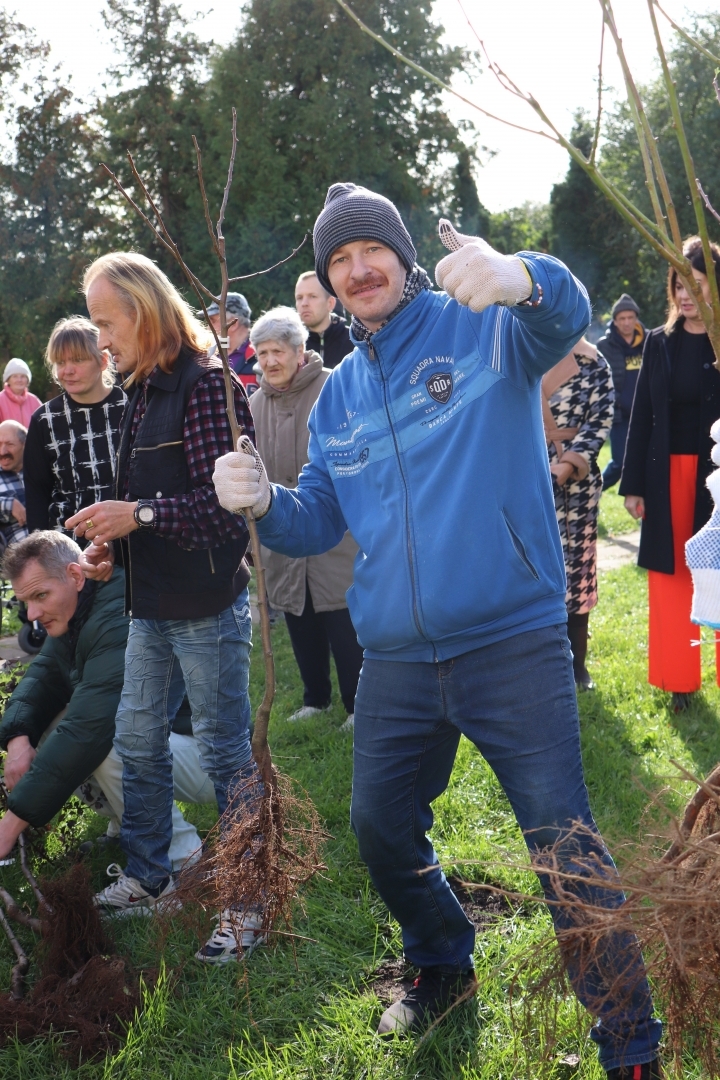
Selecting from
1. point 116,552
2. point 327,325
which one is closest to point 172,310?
point 116,552

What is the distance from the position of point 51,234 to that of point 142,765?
26431 mm

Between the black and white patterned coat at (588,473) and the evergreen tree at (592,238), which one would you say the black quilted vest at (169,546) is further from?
the evergreen tree at (592,238)

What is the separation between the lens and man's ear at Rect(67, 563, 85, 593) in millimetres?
3674

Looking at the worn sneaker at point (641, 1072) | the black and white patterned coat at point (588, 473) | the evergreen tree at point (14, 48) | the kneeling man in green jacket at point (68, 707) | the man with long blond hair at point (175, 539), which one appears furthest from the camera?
the evergreen tree at point (14, 48)

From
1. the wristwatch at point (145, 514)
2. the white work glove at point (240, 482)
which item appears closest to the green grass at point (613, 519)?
the wristwatch at point (145, 514)

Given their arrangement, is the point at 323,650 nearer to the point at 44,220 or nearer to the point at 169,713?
the point at 169,713

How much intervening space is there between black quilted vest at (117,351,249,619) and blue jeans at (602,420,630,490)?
8.44 meters

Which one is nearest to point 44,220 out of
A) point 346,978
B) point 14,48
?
point 14,48

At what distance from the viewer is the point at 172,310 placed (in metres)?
3.35

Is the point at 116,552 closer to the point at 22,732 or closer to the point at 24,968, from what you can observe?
the point at 22,732

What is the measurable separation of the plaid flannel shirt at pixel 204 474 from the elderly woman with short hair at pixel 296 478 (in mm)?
1762

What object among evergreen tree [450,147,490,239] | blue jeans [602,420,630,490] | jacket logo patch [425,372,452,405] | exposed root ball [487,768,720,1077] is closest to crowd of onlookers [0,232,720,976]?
jacket logo patch [425,372,452,405]

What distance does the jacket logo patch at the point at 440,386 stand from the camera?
94.3 inches

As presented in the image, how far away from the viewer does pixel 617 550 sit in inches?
384
